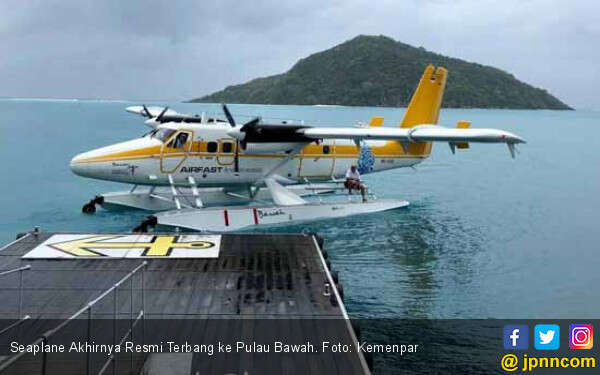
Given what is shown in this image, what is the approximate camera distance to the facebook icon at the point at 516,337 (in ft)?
37.9

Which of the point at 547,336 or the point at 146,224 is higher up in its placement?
the point at 146,224

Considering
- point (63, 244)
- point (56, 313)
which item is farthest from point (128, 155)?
point (56, 313)

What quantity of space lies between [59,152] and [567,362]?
45880mm

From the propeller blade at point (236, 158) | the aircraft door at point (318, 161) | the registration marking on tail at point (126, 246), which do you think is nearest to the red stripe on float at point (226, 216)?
the propeller blade at point (236, 158)

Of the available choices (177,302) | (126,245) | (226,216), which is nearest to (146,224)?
(126,245)

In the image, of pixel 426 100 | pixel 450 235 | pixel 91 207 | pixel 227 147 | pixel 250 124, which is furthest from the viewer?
pixel 426 100

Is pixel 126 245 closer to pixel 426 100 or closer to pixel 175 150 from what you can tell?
pixel 175 150

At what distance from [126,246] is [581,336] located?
10.8 metres

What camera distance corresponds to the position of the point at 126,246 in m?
14.1

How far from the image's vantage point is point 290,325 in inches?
365

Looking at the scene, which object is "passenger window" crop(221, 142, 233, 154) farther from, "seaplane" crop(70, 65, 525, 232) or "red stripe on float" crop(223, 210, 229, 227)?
"red stripe on float" crop(223, 210, 229, 227)

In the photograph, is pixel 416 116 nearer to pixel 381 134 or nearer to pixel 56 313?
pixel 381 134

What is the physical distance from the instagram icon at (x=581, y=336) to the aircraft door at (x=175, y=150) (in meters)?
13.1

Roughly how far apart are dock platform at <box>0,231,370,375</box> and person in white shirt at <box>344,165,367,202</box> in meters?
7.95
